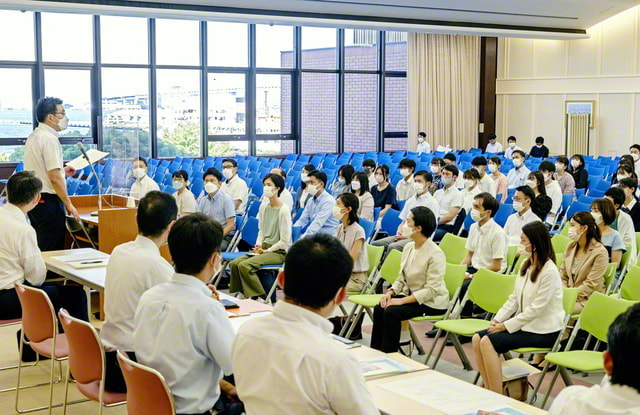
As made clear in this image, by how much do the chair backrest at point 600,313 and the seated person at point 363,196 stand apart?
4036 millimetres

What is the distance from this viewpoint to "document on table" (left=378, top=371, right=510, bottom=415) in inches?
110

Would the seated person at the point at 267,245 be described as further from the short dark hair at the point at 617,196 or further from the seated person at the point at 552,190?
the seated person at the point at 552,190

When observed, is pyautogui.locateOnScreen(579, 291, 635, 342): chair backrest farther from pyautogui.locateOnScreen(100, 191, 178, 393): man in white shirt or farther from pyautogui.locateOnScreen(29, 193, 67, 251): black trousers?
pyautogui.locateOnScreen(29, 193, 67, 251): black trousers

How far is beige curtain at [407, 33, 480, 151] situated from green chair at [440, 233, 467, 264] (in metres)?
11.6

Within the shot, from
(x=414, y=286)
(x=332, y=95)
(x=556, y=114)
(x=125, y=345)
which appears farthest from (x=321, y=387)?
(x=556, y=114)

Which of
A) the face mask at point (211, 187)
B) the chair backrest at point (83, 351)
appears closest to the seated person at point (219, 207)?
the face mask at point (211, 187)

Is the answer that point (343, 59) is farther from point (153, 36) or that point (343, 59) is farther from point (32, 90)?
point (32, 90)

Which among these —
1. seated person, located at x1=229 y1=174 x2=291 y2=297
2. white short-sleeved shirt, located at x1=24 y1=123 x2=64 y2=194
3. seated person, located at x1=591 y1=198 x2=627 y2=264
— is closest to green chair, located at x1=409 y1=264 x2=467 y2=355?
seated person, located at x1=591 y1=198 x2=627 y2=264

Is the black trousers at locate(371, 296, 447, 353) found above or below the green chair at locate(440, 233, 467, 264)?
below

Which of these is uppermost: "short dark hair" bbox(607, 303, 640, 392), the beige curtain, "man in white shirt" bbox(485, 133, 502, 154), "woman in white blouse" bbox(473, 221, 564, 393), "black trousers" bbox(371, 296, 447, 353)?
the beige curtain

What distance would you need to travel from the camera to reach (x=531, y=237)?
463 centimetres

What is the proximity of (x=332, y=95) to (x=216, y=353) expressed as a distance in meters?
14.9

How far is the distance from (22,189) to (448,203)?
16.6 ft

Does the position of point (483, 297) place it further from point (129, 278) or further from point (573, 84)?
point (573, 84)
